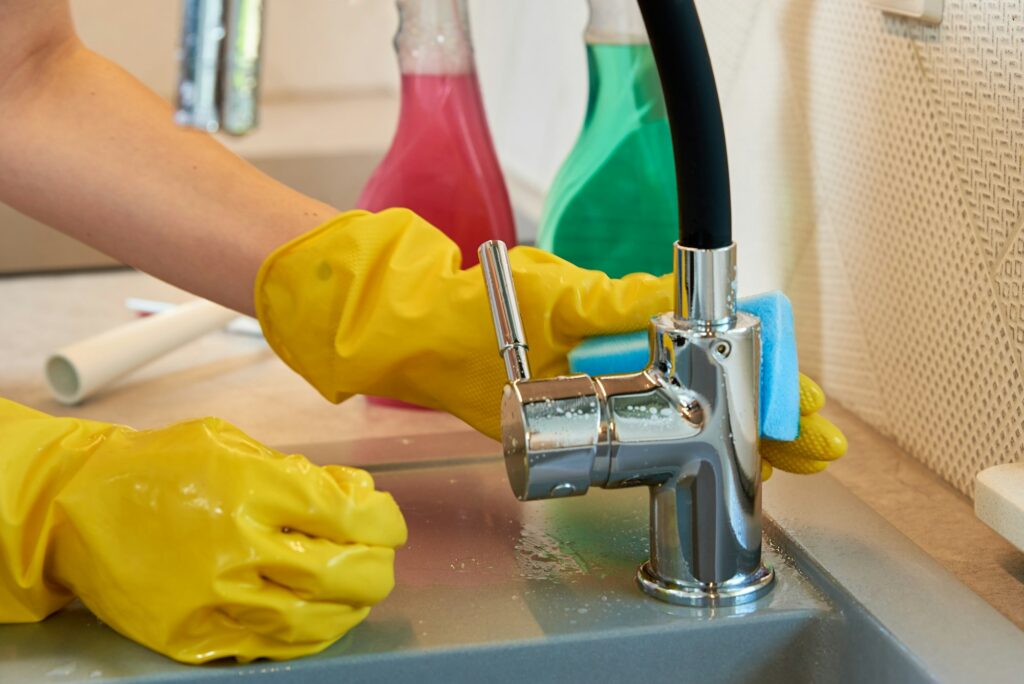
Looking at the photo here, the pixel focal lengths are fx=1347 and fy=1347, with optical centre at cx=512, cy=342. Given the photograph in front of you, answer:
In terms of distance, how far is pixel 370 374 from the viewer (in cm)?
73

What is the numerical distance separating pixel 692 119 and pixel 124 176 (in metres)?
0.43

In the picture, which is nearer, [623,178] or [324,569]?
[324,569]

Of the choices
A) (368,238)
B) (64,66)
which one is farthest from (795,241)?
(64,66)

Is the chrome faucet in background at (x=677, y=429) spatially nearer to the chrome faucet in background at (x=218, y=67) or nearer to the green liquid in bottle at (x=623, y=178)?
the chrome faucet in background at (x=218, y=67)

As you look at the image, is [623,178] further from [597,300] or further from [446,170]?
[597,300]

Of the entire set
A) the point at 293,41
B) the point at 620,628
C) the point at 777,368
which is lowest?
the point at 620,628

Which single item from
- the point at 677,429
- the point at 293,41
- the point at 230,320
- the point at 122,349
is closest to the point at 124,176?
the point at 122,349

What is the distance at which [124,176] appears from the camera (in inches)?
32.5

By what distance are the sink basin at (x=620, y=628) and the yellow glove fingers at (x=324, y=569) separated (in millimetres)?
36

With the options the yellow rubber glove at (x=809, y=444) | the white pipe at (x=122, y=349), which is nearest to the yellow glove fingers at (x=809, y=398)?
the yellow rubber glove at (x=809, y=444)

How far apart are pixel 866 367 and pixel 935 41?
0.20 m

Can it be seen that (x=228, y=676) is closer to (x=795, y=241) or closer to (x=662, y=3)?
(x=662, y=3)

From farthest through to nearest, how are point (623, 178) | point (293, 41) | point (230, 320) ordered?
point (293, 41)
point (230, 320)
point (623, 178)

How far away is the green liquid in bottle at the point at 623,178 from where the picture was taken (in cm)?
88
